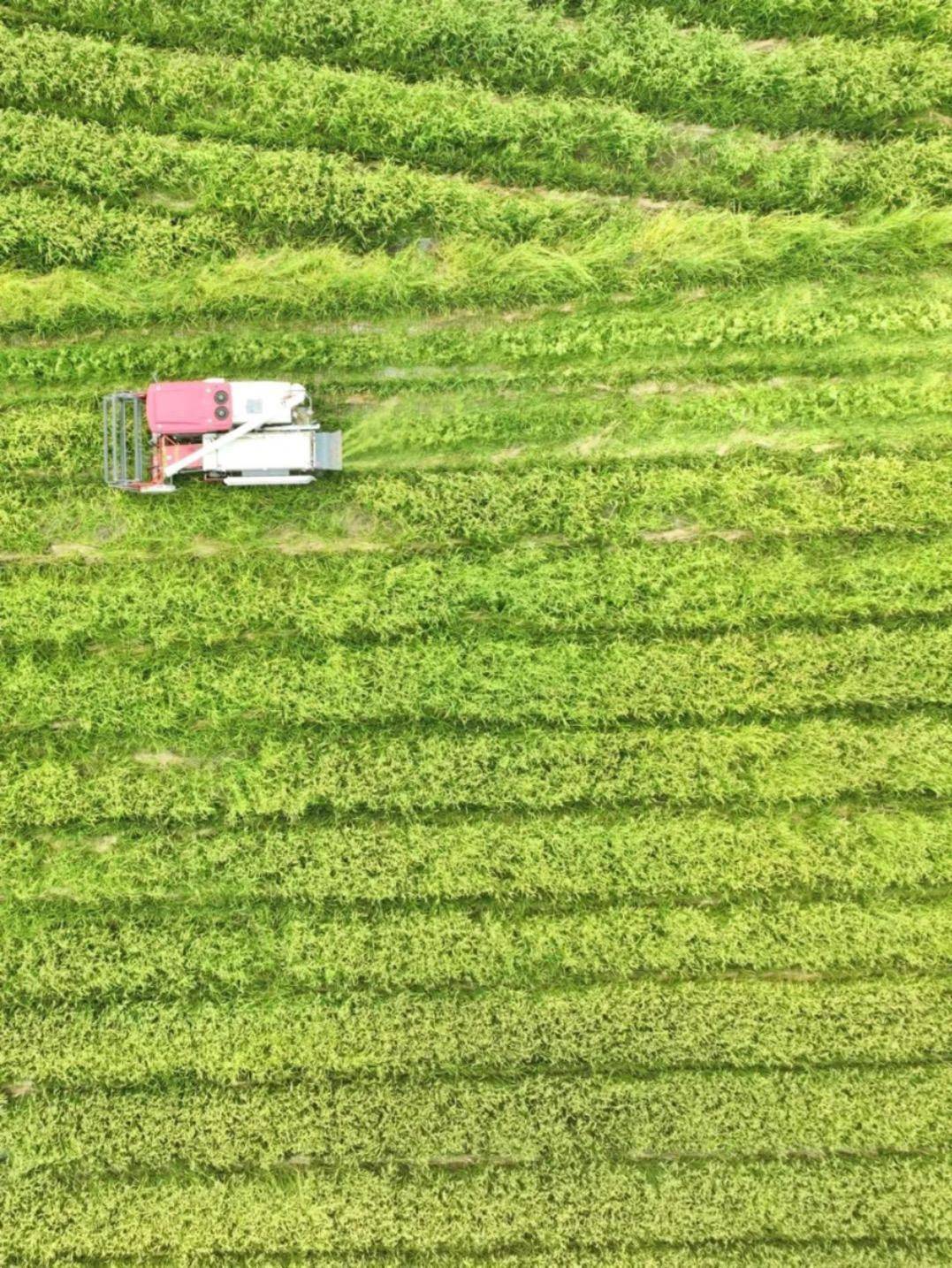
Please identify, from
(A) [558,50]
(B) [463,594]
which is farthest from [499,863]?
(A) [558,50]

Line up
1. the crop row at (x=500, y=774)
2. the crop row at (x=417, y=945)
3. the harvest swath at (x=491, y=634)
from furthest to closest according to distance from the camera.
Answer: the crop row at (x=500, y=774)
the crop row at (x=417, y=945)
the harvest swath at (x=491, y=634)

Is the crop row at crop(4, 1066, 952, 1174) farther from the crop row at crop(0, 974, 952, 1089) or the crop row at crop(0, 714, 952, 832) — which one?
the crop row at crop(0, 714, 952, 832)

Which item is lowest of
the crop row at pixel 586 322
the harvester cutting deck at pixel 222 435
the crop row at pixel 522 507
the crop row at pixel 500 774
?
the crop row at pixel 500 774

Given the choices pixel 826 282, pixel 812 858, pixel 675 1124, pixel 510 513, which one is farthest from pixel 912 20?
pixel 675 1124

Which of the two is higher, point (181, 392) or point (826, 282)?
point (826, 282)

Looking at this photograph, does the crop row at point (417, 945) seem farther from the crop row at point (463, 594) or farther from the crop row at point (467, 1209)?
the crop row at point (463, 594)

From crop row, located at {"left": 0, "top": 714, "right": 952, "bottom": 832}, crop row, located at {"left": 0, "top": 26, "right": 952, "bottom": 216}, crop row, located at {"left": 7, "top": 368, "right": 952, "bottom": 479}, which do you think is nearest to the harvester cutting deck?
crop row, located at {"left": 7, "top": 368, "right": 952, "bottom": 479}

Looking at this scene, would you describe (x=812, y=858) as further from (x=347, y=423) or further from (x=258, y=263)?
(x=258, y=263)

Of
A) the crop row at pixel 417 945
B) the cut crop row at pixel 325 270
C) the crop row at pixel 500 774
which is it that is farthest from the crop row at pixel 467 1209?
the cut crop row at pixel 325 270

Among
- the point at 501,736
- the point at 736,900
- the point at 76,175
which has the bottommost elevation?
the point at 736,900
